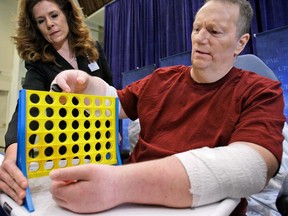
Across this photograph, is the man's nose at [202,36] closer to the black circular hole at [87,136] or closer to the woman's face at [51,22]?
the black circular hole at [87,136]

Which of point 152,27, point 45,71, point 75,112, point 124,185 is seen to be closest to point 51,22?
point 45,71

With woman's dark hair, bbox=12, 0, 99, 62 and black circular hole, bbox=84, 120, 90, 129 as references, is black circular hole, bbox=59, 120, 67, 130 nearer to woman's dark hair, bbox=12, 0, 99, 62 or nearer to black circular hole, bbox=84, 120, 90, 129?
black circular hole, bbox=84, 120, 90, 129

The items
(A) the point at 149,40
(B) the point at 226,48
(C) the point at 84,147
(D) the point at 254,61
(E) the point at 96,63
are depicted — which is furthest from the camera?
(A) the point at 149,40

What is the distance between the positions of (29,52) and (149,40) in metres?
2.36

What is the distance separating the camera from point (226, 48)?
30.5 inches

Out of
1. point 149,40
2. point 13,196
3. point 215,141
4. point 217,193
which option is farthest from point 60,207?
point 149,40

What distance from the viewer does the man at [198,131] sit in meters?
0.43

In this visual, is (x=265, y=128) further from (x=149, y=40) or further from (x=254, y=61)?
(x=149, y=40)

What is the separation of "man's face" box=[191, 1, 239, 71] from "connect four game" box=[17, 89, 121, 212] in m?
0.31

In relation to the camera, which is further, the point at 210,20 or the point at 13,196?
the point at 210,20

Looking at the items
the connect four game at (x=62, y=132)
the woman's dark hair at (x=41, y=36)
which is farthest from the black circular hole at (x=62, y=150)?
the woman's dark hair at (x=41, y=36)

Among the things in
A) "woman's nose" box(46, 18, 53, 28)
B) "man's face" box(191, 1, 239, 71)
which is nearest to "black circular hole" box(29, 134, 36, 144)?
"man's face" box(191, 1, 239, 71)

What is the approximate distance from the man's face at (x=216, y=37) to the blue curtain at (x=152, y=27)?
1655 mm

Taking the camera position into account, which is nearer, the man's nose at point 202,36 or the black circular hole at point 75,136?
the black circular hole at point 75,136
